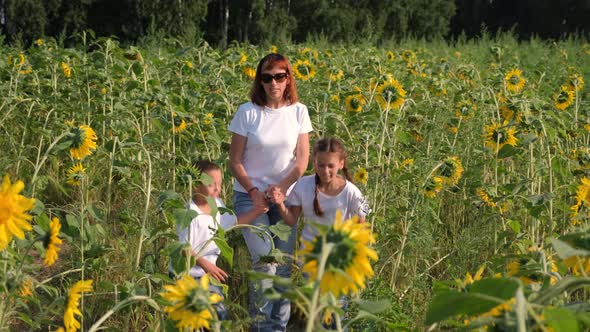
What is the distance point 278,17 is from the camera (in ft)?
74.6

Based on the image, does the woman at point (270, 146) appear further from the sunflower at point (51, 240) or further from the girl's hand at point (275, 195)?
the sunflower at point (51, 240)

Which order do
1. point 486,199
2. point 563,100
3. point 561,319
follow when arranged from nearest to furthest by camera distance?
point 561,319 → point 486,199 → point 563,100

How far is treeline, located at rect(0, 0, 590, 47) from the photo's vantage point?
20.8 m

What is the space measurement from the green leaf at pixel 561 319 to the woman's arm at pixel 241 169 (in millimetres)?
1618

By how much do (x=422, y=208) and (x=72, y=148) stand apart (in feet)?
3.56

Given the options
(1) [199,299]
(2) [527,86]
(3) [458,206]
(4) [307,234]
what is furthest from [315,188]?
(2) [527,86]

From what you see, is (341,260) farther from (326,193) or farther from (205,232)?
(326,193)

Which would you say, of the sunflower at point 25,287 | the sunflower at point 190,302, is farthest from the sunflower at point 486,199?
the sunflower at point 190,302

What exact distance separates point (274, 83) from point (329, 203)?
15.6 inches

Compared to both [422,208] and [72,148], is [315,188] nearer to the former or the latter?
[422,208]

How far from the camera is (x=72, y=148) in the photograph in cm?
199

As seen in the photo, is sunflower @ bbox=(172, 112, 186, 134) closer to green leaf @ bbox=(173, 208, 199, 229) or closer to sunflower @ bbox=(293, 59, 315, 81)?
sunflower @ bbox=(293, 59, 315, 81)

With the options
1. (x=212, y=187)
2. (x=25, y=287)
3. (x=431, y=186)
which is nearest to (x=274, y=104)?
(x=212, y=187)

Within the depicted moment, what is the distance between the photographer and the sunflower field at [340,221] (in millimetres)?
1097
